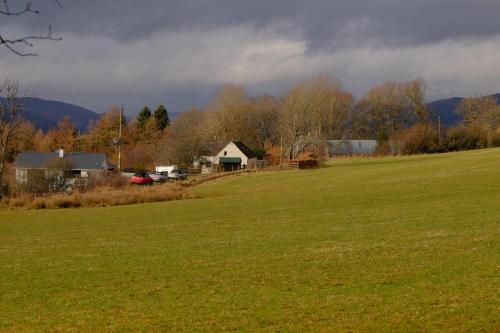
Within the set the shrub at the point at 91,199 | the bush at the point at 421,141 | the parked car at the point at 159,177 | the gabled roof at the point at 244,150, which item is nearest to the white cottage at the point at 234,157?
the gabled roof at the point at 244,150

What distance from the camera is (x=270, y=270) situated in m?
17.0

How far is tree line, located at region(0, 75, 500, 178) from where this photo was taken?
354 ft

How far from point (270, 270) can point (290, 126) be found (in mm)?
105973

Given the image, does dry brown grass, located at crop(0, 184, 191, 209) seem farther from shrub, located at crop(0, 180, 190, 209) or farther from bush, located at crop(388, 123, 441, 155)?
bush, located at crop(388, 123, 441, 155)

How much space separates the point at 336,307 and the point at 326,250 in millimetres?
7325

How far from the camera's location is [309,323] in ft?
36.7

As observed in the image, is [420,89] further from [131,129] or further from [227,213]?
[227,213]

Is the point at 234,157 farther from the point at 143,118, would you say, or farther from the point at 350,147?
the point at 143,118

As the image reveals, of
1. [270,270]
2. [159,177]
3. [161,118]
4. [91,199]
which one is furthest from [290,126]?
[270,270]

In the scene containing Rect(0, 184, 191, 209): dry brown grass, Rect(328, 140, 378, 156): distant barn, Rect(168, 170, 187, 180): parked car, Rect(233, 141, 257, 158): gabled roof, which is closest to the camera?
Rect(0, 184, 191, 209): dry brown grass

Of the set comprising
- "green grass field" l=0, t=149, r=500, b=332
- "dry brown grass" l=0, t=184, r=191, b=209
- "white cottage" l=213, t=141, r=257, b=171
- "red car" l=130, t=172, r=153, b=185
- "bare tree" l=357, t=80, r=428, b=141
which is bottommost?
"green grass field" l=0, t=149, r=500, b=332

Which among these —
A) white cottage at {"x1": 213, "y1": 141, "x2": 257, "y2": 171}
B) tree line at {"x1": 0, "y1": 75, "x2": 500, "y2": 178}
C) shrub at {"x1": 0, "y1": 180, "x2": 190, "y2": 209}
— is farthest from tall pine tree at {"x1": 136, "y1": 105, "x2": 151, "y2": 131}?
shrub at {"x1": 0, "y1": 180, "x2": 190, "y2": 209}

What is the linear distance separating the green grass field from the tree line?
76616 millimetres

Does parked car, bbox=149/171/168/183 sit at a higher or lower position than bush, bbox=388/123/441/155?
lower
